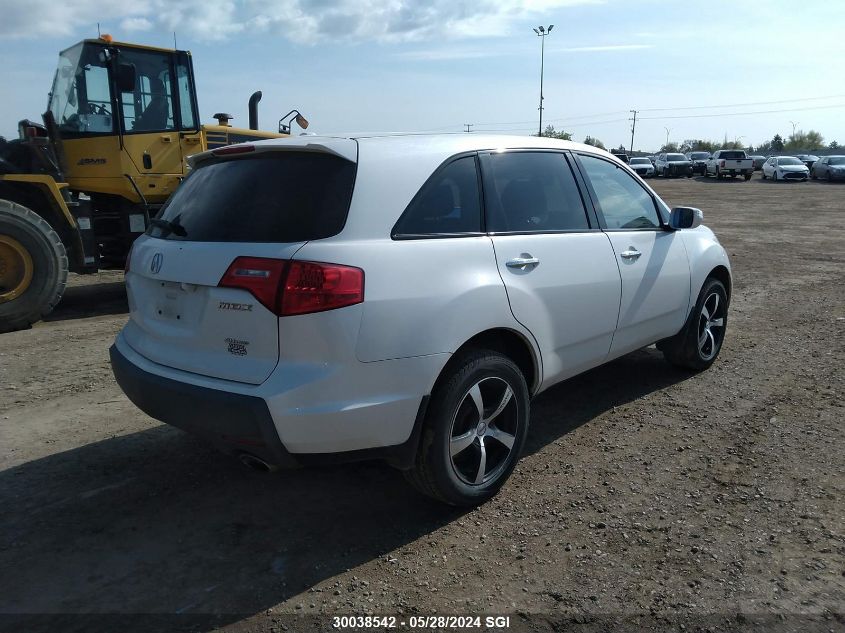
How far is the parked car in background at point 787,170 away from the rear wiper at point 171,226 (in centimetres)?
4405

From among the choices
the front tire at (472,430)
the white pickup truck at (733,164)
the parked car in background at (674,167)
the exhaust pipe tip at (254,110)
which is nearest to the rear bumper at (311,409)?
the front tire at (472,430)

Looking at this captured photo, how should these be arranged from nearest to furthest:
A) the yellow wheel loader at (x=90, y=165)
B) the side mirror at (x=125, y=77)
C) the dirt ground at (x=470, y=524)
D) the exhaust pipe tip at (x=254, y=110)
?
the dirt ground at (x=470, y=524) → the yellow wheel loader at (x=90, y=165) → the side mirror at (x=125, y=77) → the exhaust pipe tip at (x=254, y=110)

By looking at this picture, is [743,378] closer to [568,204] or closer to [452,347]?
[568,204]

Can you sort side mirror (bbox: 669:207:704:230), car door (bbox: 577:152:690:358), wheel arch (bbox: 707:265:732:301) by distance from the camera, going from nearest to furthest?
1. car door (bbox: 577:152:690:358)
2. side mirror (bbox: 669:207:704:230)
3. wheel arch (bbox: 707:265:732:301)

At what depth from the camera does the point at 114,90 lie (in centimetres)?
817

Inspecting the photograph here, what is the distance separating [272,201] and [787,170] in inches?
1742

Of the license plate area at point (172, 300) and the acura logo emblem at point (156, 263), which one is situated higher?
the acura logo emblem at point (156, 263)

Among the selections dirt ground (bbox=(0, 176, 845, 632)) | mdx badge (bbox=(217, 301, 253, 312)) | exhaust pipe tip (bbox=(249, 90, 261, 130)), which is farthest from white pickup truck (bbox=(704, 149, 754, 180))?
mdx badge (bbox=(217, 301, 253, 312))

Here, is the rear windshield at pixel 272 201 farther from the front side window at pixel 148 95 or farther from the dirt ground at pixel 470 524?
the front side window at pixel 148 95

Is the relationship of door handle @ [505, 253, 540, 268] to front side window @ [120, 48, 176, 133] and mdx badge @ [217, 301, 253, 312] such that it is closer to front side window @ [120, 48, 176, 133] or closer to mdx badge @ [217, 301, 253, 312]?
mdx badge @ [217, 301, 253, 312]

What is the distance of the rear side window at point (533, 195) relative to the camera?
373 cm

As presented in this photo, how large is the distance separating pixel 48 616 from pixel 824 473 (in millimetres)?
3895

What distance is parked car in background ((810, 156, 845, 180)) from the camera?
39.4 metres

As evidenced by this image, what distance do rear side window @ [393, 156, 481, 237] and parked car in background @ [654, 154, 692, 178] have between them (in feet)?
166
